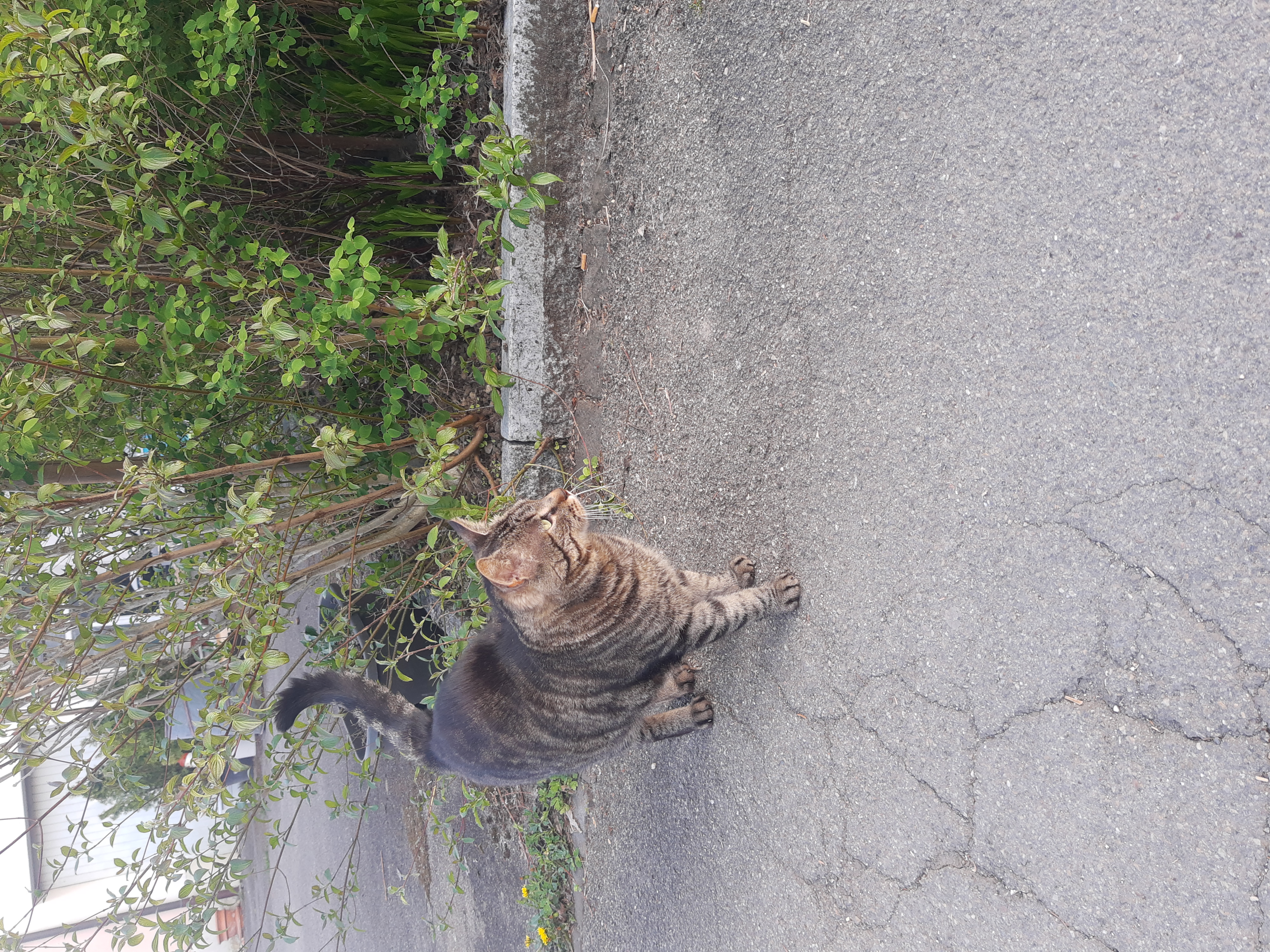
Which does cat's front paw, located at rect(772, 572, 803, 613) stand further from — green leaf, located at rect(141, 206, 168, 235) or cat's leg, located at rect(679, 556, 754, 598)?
green leaf, located at rect(141, 206, 168, 235)

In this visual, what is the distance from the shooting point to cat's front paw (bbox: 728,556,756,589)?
9.12ft

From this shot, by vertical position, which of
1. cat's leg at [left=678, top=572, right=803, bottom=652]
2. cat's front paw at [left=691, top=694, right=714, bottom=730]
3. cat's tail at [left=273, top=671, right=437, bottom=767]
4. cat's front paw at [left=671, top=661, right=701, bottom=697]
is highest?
cat's leg at [left=678, top=572, right=803, bottom=652]

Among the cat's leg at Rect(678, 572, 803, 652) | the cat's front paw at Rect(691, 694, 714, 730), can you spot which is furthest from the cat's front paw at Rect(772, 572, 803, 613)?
the cat's front paw at Rect(691, 694, 714, 730)

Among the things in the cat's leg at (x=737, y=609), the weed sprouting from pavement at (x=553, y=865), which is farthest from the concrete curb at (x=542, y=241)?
the weed sprouting from pavement at (x=553, y=865)

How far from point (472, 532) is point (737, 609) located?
1.04 meters

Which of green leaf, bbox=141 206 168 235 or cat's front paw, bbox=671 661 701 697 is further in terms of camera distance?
cat's front paw, bbox=671 661 701 697

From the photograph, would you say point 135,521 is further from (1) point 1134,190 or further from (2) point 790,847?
(1) point 1134,190

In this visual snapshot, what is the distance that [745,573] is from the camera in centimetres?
279

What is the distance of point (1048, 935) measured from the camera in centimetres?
185

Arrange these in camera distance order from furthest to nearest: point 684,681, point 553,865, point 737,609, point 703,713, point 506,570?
1. point 553,865
2. point 684,681
3. point 703,713
4. point 737,609
5. point 506,570

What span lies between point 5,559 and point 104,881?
950 cm

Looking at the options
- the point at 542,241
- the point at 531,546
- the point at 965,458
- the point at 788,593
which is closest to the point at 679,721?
the point at 788,593

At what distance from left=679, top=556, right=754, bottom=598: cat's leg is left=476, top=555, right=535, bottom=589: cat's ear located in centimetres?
63

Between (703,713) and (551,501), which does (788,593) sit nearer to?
(703,713)
